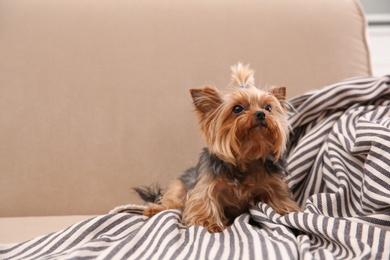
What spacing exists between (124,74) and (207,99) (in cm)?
57

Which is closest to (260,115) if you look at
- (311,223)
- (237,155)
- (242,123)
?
(242,123)

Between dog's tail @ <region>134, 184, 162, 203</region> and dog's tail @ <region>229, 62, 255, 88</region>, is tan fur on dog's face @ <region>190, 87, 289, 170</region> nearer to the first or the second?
dog's tail @ <region>229, 62, 255, 88</region>

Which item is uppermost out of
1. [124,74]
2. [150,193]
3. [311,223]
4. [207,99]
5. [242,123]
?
[124,74]

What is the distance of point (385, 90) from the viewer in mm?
1694

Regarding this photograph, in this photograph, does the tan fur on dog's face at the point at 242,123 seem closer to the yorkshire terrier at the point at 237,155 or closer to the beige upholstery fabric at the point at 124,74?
the yorkshire terrier at the point at 237,155

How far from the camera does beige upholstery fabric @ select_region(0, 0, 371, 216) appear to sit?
185 centimetres

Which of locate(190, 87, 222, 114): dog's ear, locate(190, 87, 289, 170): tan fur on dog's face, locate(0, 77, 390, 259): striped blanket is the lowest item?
locate(0, 77, 390, 259): striped blanket

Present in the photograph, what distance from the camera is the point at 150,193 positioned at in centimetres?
179

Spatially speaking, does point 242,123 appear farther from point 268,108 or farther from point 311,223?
point 311,223

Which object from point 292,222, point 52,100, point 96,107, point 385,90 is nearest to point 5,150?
point 52,100

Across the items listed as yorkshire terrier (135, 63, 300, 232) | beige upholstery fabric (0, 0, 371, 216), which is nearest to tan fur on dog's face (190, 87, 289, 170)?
yorkshire terrier (135, 63, 300, 232)

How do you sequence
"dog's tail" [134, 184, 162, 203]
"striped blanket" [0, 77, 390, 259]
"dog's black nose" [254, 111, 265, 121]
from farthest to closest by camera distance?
"dog's tail" [134, 184, 162, 203] → "dog's black nose" [254, 111, 265, 121] → "striped blanket" [0, 77, 390, 259]

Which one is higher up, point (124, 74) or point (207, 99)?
point (124, 74)

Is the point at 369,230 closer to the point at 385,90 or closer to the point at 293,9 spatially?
the point at 385,90
